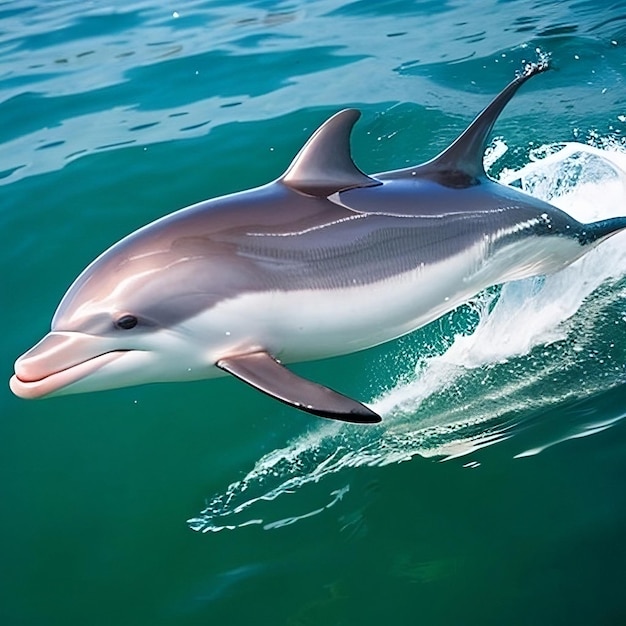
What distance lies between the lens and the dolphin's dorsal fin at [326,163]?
438 cm

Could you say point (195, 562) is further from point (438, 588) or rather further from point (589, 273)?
point (589, 273)

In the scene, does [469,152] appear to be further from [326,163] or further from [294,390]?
[294,390]

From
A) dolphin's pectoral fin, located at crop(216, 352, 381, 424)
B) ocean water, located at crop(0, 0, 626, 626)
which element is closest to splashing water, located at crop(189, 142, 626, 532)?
ocean water, located at crop(0, 0, 626, 626)

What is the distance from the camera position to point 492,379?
19.4 feet

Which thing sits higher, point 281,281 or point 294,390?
point 281,281

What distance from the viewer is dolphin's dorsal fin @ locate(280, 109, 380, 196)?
4379mm

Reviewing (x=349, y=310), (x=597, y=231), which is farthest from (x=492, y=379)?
(x=349, y=310)

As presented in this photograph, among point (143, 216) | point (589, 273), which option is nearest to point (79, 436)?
point (143, 216)

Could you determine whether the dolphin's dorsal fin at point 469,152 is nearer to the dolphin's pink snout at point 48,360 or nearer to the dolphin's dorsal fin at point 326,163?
the dolphin's dorsal fin at point 326,163

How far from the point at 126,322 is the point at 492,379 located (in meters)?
2.94

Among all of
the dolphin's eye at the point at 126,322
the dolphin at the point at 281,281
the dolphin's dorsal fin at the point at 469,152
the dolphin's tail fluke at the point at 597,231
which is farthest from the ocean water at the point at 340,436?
the dolphin's dorsal fin at the point at 469,152

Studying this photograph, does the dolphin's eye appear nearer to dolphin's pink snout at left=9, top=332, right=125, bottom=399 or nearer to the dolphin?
the dolphin

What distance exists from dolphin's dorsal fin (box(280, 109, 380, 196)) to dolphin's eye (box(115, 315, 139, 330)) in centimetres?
108

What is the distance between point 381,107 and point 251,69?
3044mm
